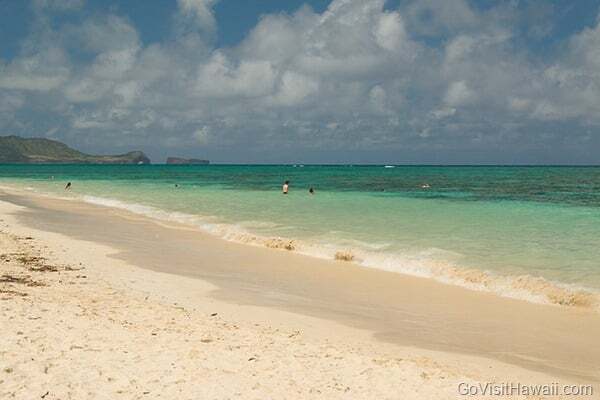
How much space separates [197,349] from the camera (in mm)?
6812

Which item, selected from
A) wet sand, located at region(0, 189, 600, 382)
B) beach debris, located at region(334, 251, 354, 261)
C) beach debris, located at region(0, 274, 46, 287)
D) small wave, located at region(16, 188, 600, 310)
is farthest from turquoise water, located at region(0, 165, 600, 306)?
beach debris, located at region(0, 274, 46, 287)

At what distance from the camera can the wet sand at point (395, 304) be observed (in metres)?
7.96

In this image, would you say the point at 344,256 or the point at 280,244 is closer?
the point at 344,256

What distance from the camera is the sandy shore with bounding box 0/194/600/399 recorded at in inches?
226

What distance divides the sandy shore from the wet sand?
0.12 meters

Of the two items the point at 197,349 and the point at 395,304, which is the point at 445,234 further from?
the point at 197,349

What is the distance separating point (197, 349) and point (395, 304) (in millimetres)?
4946

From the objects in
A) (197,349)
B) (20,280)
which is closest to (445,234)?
(20,280)

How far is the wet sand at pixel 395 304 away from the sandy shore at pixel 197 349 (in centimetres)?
12

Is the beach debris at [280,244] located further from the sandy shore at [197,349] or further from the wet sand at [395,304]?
the sandy shore at [197,349]

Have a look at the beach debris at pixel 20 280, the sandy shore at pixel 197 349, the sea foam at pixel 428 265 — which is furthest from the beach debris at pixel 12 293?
the sea foam at pixel 428 265

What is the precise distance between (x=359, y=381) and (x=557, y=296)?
6867mm

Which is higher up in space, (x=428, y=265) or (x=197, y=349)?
(x=197, y=349)

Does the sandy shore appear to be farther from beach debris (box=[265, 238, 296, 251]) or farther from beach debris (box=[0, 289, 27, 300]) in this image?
beach debris (box=[265, 238, 296, 251])
